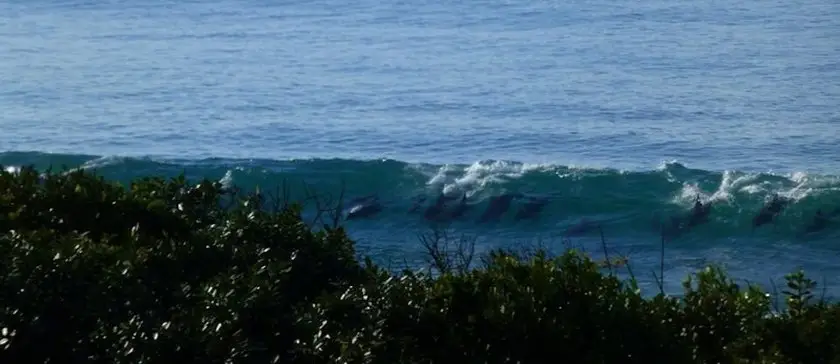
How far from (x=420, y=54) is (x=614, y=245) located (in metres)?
21.8

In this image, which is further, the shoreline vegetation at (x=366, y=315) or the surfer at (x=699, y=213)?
the surfer at (x=699, y=213)

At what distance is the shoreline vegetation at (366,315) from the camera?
6848 mm

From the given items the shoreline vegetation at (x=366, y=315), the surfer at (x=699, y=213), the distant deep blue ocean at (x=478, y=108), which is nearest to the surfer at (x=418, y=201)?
the distant deep blue ocean at (x=478, y=108)

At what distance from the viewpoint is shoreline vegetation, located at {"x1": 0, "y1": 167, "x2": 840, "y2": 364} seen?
22.5 ft

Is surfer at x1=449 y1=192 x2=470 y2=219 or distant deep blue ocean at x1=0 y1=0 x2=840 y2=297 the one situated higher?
distant deep blue ocean at x1=0 y1=0 x2=840 y2=297

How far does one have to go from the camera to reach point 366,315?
23.2 ft

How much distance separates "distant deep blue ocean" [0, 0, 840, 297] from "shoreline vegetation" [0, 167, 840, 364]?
32.0 ft

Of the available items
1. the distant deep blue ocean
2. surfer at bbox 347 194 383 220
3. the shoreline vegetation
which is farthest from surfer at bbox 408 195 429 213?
the shoreline vegetation

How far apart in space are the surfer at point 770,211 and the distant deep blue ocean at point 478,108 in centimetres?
12

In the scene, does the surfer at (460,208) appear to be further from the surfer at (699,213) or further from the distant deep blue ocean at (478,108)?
the surfer at (699,213)

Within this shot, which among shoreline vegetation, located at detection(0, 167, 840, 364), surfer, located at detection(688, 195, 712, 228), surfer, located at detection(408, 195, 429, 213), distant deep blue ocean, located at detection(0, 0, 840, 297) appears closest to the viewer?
shoreline vegetation, located at detection(0, 167, 840, 364)

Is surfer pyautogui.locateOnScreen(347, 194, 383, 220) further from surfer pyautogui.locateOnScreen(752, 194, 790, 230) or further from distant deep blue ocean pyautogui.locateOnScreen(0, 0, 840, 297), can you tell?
surfer pyautogui.locateOnScreen(752, 194, 790, 230)

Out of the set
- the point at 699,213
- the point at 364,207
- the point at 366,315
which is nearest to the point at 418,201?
the point at 364,207

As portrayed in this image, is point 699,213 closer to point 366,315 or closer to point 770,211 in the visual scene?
point 770,211
